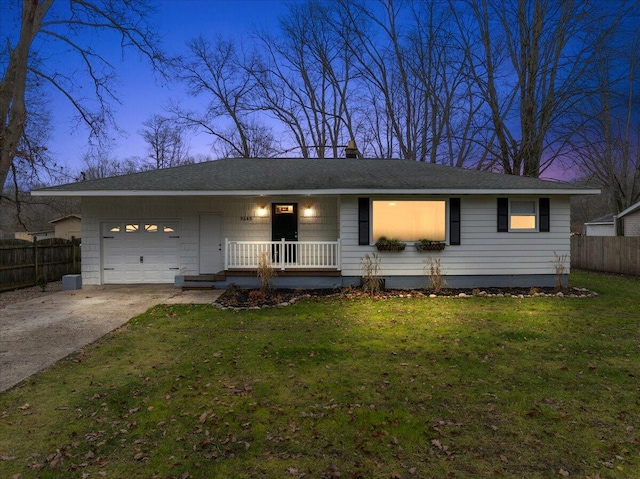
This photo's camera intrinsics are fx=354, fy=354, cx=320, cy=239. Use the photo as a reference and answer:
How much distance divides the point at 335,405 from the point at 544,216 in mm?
9183

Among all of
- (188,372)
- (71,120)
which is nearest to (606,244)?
(188,372)

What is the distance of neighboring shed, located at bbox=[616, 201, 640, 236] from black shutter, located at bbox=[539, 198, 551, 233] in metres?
11.2

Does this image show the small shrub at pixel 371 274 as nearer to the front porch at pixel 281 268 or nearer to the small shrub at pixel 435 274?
the front porch at pixel 281 268

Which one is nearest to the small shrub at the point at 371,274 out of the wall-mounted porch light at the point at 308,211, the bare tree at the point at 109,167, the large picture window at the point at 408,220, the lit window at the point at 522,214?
the large picture window at the point at 408,220

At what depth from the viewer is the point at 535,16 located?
16.3 m

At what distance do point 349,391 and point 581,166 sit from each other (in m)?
23.3

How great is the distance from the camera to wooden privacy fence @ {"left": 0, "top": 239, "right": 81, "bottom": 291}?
999cm

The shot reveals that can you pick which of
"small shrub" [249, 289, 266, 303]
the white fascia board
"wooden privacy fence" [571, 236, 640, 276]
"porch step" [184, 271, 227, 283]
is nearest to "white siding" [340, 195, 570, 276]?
the white fascia board

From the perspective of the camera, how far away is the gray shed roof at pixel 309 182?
9.42 meters

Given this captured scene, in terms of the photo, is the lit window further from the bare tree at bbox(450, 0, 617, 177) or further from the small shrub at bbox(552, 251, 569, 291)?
the bare tree at bbox(450, 0, 617, 177)

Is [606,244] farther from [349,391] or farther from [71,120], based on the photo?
[71,120]

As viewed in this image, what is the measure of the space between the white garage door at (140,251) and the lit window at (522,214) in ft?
32.4

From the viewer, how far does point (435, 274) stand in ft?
31.9

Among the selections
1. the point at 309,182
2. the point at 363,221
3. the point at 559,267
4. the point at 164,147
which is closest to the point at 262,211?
the point at 309,182
